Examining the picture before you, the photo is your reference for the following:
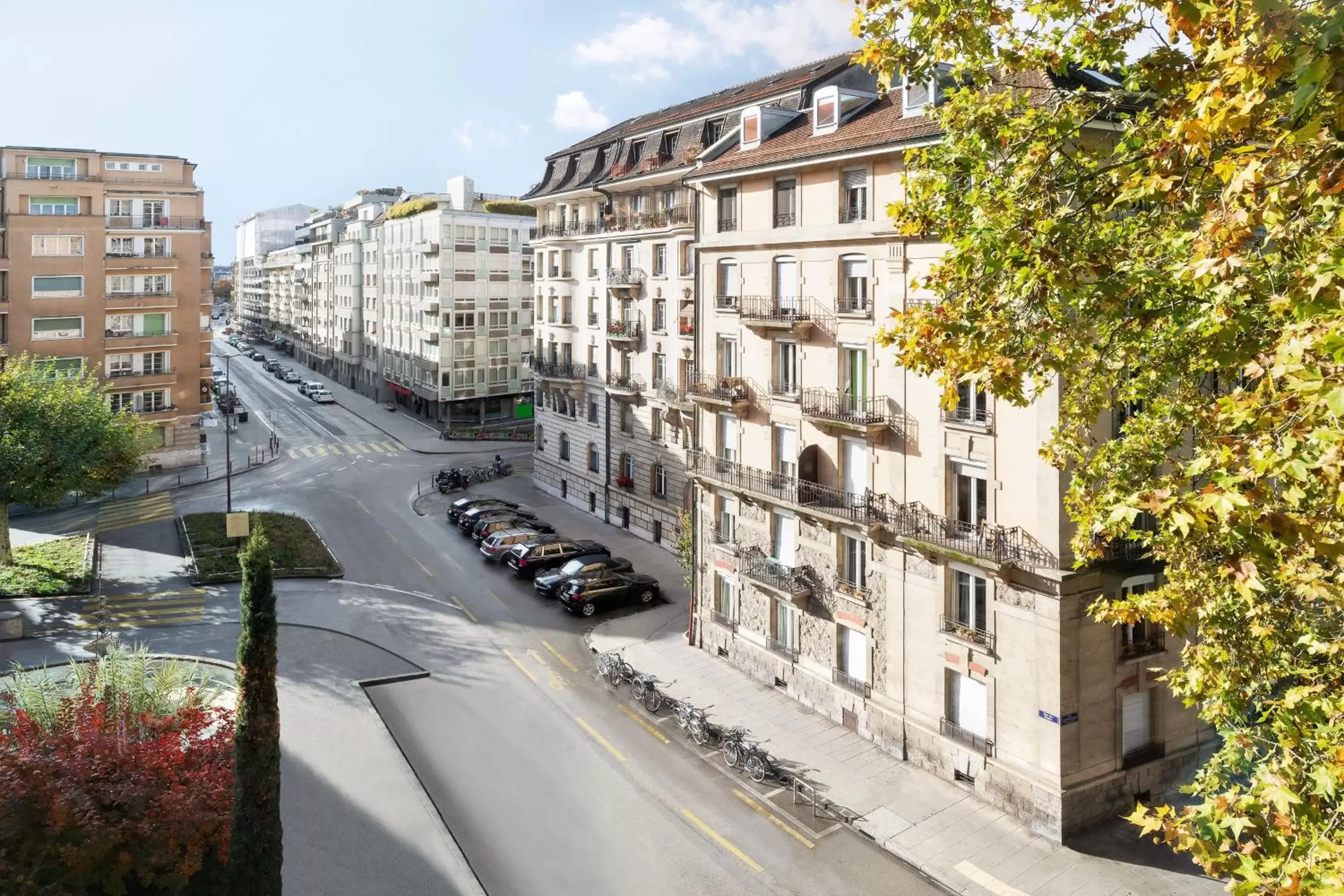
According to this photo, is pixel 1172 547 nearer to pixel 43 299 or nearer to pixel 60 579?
pixel 60 579

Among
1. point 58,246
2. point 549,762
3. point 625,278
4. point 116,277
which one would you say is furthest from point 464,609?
point 58,246

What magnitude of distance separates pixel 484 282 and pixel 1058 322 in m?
69.0

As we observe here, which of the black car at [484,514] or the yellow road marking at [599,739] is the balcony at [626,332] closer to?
the black car at [484,514]

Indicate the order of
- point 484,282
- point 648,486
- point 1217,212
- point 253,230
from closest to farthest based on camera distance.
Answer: point 1217,212
point 648,486
point 484,282
point 253,230

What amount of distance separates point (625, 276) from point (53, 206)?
36.6m

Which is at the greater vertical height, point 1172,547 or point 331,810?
point 1172,547

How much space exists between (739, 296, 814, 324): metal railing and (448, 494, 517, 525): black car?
24277 mm

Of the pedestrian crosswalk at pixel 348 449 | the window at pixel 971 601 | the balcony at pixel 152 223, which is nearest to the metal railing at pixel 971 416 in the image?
the window at pixel 971 601

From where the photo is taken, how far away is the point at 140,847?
16.3 m

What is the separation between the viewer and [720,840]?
2097 centimetres

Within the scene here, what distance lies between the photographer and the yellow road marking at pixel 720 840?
2006 cm

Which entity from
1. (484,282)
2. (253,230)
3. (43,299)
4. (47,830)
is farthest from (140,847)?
(253,230)

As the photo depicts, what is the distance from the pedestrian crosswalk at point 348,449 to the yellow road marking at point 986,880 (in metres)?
57.5

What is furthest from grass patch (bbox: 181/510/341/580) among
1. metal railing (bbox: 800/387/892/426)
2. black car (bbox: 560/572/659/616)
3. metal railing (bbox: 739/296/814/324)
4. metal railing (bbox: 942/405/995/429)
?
metal railing (bbox: 942/405/995/429)
